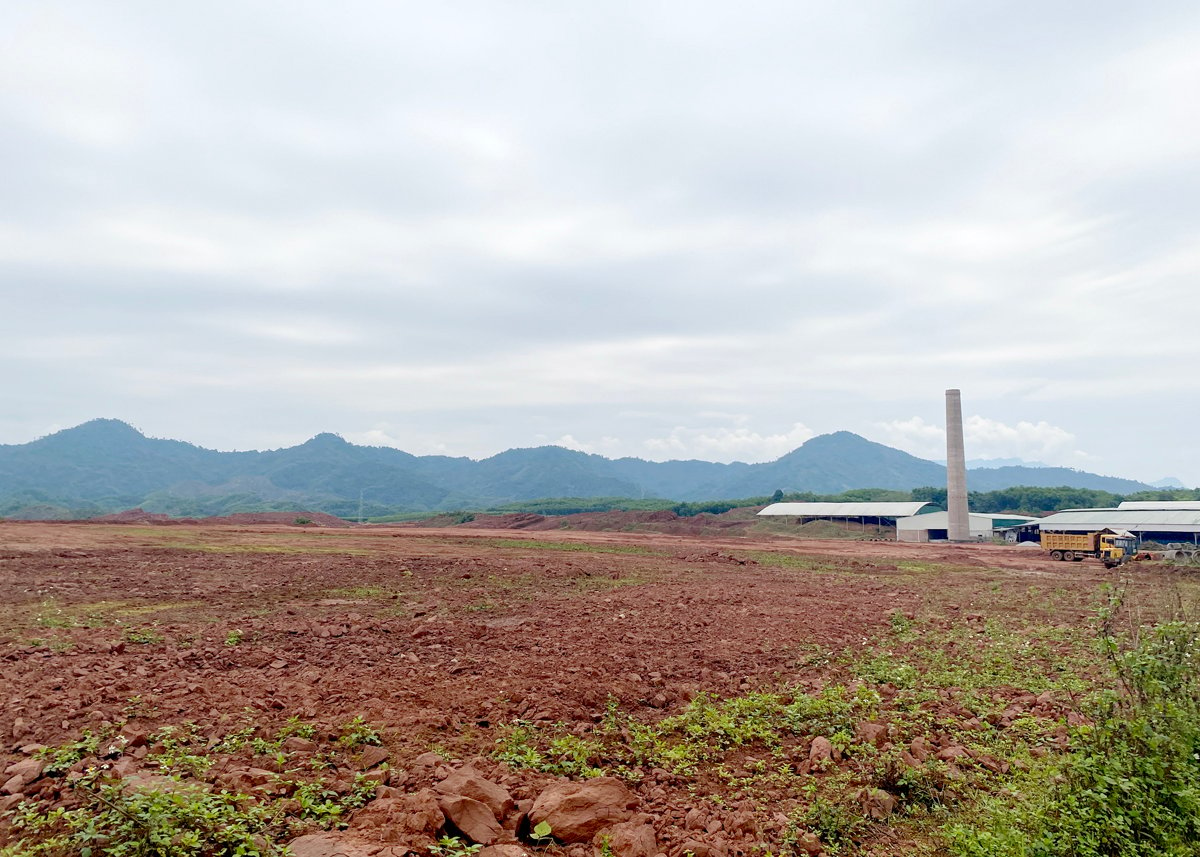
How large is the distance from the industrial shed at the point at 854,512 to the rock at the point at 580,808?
2741 inches

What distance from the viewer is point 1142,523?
55469mm

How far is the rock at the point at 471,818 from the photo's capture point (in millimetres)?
5316

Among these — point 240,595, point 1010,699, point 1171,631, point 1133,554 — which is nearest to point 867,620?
point 1010,699

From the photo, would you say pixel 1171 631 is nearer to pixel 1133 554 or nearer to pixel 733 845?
pixel 733 845

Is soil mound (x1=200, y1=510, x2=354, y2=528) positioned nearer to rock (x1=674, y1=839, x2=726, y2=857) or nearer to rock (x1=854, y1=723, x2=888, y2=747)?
rock (x1=854, y1=723, x2=888, y2=747)

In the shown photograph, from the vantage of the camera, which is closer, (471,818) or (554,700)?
(471,818)

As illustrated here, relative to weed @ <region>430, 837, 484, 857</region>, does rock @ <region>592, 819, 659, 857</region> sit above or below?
below

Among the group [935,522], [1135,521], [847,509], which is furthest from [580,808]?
[847,509]

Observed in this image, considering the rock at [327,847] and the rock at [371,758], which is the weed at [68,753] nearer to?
the rock at [371,758]

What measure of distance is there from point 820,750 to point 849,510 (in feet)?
236

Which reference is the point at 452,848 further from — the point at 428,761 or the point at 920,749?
the point at 920,749

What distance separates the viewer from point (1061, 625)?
15414 mm

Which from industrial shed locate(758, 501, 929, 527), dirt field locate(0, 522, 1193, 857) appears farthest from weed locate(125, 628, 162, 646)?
industrial shed locate(758, 501, 929, 527)

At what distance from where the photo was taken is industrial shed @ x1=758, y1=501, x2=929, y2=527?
2800 inches
